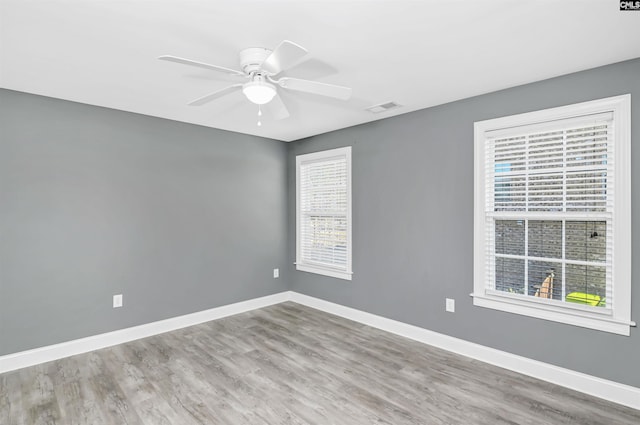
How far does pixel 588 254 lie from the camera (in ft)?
8.32

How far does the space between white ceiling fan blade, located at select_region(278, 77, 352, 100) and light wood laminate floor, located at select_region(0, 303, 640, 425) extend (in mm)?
2223

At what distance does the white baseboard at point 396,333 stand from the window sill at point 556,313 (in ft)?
1.27

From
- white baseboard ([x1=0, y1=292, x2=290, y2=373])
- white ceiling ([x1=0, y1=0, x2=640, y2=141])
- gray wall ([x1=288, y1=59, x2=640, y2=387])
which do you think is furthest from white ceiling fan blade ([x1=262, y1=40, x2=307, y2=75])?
white baseboard ([x1=0, y1=292, x2=290, y2=373])

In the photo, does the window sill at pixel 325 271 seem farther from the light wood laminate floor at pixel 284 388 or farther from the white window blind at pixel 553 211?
the white window blind at pixel 553 211

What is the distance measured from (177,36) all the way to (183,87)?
883 millimetres

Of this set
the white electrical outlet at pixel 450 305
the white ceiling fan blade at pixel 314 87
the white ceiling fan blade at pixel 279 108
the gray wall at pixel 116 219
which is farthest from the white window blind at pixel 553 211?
the gray wall at pixel 116 219

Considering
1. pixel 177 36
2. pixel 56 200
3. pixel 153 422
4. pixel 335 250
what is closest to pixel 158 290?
pixel 56 200

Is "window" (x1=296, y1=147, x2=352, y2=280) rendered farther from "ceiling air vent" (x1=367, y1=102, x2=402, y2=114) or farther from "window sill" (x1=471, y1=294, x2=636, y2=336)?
"window sill" (x1=471, y1=294, x2=636, y2=336)

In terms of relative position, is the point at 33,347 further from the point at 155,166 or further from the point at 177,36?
the point at 177,36

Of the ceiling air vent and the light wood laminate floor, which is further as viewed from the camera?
the ceiling air vent

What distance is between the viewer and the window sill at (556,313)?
2.38m

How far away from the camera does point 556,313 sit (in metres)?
2.64

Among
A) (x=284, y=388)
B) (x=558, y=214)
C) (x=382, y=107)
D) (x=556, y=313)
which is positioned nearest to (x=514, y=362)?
(x=556, y=313)

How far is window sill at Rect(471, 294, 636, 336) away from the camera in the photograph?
7.81 feet
